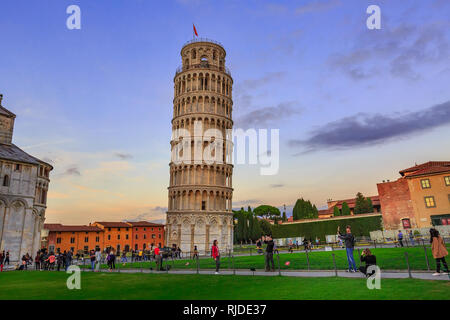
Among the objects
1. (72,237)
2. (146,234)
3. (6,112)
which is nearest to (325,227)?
(146,234)

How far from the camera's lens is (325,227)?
2322 inches

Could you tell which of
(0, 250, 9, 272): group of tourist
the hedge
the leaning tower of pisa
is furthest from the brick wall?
(0, 250, 9, 272): group of tourist

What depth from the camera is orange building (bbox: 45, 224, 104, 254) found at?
75.8m

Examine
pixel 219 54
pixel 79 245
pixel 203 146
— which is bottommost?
pixel 79 245

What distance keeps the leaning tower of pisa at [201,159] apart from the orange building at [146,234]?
3904cm

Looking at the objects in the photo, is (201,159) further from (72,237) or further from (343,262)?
(72,237)

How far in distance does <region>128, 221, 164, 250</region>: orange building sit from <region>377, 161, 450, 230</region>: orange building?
64.2 meters

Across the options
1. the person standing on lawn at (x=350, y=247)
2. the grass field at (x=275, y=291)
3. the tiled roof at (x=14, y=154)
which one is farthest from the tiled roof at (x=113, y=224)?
the person standing on lawn at (x=350, y=247)
